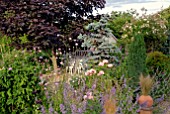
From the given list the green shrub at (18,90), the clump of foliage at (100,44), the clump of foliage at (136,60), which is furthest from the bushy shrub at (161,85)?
the green shrub at (18,90)

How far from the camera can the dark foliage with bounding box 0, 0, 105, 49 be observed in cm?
608

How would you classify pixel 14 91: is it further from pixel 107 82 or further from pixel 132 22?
pixel 132 22

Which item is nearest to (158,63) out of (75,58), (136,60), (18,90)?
(136,60)

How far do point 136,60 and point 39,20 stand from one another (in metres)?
2.05

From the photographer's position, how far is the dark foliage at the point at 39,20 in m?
6.08

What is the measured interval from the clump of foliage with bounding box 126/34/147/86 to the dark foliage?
5.53ft

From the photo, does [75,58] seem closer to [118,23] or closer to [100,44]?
[100,44]

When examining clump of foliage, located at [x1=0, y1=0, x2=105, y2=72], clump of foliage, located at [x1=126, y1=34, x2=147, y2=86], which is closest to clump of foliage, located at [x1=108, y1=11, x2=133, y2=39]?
clump of foliage, located at [x1=0, y1=0, x2=105, y2=72]

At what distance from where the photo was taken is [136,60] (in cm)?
483

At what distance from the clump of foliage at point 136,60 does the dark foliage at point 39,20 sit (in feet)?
5.53

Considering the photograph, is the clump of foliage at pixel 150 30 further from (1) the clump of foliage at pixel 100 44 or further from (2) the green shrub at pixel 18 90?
(2) the green shrub at pixel 18 90

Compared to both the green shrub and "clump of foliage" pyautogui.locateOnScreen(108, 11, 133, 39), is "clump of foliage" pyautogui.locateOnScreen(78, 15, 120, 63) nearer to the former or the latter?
"clump of foliage" pyautogui.locateOnScreen(108, 11, 133, 39)

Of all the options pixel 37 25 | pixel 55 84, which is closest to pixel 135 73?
pixel 55 84

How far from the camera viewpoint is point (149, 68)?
5418 millimetres
